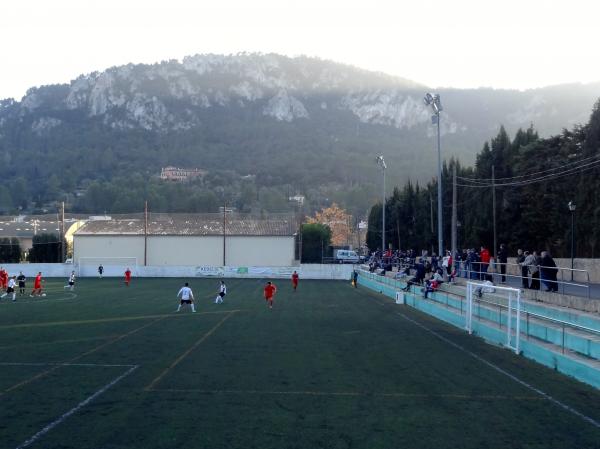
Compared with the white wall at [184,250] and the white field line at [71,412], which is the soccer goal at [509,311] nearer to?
the white field line at [71,412]

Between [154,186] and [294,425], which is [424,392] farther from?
[154,186]

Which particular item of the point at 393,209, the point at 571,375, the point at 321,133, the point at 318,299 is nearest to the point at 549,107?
the point at 321,133

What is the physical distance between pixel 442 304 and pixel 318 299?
10356 mm

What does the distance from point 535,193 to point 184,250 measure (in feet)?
125

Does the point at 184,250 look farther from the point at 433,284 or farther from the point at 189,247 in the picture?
the point at 433,284

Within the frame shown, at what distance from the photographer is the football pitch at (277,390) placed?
8875 millimetres

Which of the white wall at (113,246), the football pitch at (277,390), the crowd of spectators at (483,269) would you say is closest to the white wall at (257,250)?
the white wall at (113,246)

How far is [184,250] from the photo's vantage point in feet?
244

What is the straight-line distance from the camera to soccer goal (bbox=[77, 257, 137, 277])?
64875 mm

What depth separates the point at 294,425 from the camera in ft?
30.9

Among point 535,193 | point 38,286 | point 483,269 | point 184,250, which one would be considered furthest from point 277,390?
point 184,250

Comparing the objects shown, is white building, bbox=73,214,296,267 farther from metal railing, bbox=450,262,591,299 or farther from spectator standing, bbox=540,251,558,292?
spectator standing, bbox=540,251,558,292

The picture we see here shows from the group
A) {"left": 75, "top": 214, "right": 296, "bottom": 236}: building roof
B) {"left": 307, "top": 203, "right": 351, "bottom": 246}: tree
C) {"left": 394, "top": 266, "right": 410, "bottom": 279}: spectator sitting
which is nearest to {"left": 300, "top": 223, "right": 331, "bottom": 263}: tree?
{"left": 75, "top": 214, "right": 296, "bottom": 236}: building roof

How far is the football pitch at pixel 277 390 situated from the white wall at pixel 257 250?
50933mm
